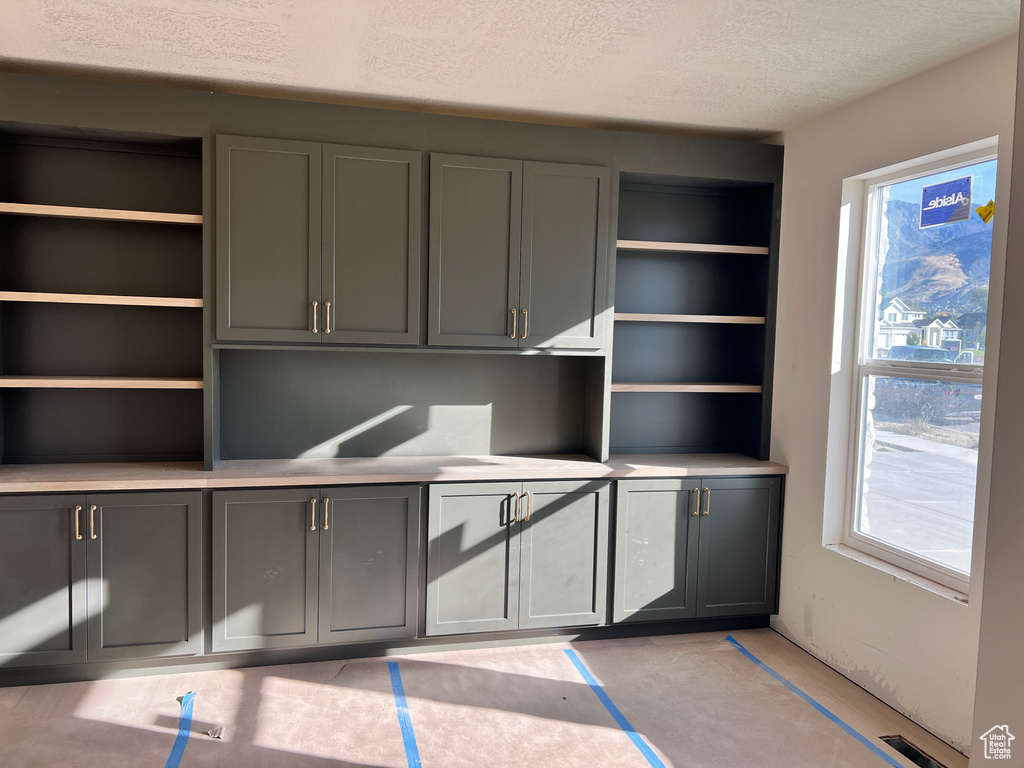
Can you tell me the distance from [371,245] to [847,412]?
8.25 feet

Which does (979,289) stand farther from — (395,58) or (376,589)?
(376,589)

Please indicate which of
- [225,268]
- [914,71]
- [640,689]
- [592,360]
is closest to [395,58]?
[225,268]

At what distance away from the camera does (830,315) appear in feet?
11.8

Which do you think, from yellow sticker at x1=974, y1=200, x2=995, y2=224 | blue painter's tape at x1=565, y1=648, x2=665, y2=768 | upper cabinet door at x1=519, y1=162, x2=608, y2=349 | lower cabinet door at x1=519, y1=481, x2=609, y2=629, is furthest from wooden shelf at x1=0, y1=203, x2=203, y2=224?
yellow sticker at x1=974, y1=200, x2=995, y2=224

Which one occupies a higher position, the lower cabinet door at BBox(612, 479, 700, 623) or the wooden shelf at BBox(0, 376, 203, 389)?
the wooden shelf at BBox(0, 376, 203, 389)

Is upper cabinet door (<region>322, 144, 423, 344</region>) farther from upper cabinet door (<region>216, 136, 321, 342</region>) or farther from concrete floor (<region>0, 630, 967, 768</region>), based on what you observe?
concrete floor (<region>0, 630, 967, 768</region>)

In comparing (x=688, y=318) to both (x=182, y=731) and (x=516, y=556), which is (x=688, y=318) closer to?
(x=516, y=556)

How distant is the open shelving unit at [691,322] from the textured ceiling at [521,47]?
754 millimetres

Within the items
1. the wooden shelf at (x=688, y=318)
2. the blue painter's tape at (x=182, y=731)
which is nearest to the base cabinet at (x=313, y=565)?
the blue painter's tape at (x=182, y=731)

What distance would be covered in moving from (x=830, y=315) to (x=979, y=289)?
2.60 feet

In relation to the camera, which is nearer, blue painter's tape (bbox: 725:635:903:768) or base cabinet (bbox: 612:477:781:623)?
blue painter's tape (bbox: 725:635:903:768)

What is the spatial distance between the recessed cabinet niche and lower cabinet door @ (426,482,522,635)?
0.85 m

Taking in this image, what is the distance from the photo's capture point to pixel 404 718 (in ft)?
9.80

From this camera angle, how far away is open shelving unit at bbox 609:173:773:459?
167 inches
